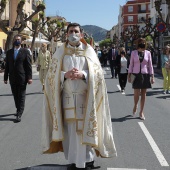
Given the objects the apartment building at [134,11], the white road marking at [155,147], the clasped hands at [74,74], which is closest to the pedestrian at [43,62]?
the white road marking at [155,147]

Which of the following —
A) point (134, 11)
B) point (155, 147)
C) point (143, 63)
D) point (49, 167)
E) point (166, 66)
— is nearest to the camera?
point (49, 167)

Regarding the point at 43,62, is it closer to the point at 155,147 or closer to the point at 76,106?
the point at 155,147

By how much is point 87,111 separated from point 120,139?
2.40 meters

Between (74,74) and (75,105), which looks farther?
(75,105)

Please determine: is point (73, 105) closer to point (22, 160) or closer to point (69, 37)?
point (69, 37)

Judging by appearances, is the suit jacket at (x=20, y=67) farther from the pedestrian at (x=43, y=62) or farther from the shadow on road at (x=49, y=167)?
the pedestrian at (x=43, y=62)

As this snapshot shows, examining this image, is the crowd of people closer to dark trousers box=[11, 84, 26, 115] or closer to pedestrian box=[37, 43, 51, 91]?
dark trousers box=[11, 84, 26, 115]

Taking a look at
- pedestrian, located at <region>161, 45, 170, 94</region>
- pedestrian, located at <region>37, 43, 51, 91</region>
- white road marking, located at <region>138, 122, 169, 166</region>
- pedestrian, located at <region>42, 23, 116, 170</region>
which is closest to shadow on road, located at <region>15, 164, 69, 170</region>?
pedestrian, located at <region>42, 23, 116, 170</region>

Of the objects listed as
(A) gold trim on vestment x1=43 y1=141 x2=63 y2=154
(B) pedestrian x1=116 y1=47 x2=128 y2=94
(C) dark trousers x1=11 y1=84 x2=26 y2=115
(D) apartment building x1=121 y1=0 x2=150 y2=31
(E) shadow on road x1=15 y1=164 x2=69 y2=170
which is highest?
(D) apartment building x1=121 y1=0 x2=150 y2=31

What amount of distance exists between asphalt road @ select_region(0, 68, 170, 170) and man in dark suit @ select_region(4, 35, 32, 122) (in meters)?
0.66

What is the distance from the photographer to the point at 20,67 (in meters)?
8.17

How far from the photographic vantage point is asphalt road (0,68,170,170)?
17.1ft

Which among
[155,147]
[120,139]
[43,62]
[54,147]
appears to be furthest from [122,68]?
[54,147]

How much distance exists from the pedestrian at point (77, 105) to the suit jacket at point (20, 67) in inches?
145
